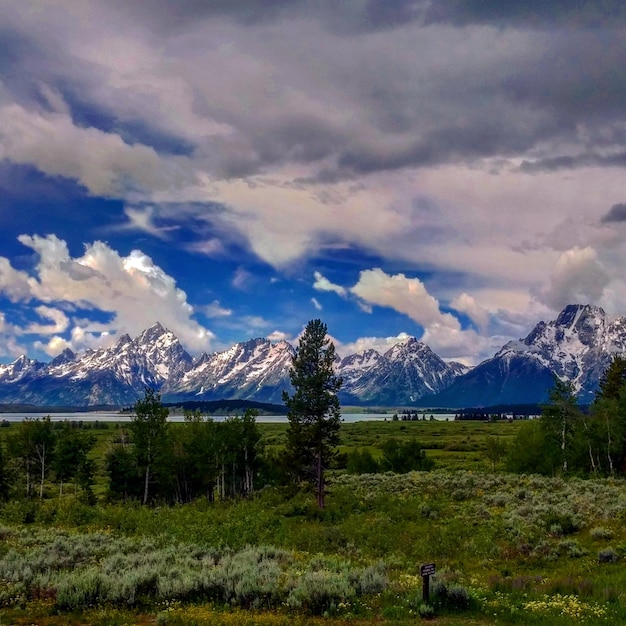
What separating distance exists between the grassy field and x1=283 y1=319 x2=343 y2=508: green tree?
5.48 m

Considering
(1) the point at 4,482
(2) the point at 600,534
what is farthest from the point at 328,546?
(1) the point at 4,482

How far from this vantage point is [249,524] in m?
39.1

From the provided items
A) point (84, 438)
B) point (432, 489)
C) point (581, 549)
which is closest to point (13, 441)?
point (84, 438)

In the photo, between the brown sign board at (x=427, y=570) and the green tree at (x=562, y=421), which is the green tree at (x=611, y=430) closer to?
the green tree at (x=562, y=421)

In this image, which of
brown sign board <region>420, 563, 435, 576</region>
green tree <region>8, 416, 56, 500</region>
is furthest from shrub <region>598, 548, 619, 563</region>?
green tree <region>8, 416, 56, 500</region>

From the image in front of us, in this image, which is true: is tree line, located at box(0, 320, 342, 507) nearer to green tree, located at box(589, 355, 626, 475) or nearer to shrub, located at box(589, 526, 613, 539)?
shrub, located at box(589, 526, 613, 539)

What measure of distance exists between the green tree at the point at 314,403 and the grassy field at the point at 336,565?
18.0 feet

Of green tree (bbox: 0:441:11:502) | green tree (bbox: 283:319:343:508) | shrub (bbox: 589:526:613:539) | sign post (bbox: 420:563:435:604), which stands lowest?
green tree (bbox: 0:441:11:502)

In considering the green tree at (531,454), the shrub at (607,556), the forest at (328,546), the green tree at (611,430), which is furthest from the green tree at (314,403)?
the green tree at (531,454)

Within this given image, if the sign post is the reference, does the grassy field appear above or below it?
below

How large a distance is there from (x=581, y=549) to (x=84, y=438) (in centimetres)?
7697

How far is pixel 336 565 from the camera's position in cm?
2077

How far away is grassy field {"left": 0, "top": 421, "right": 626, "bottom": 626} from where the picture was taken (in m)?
14.7

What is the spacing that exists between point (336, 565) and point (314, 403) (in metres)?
27.2
